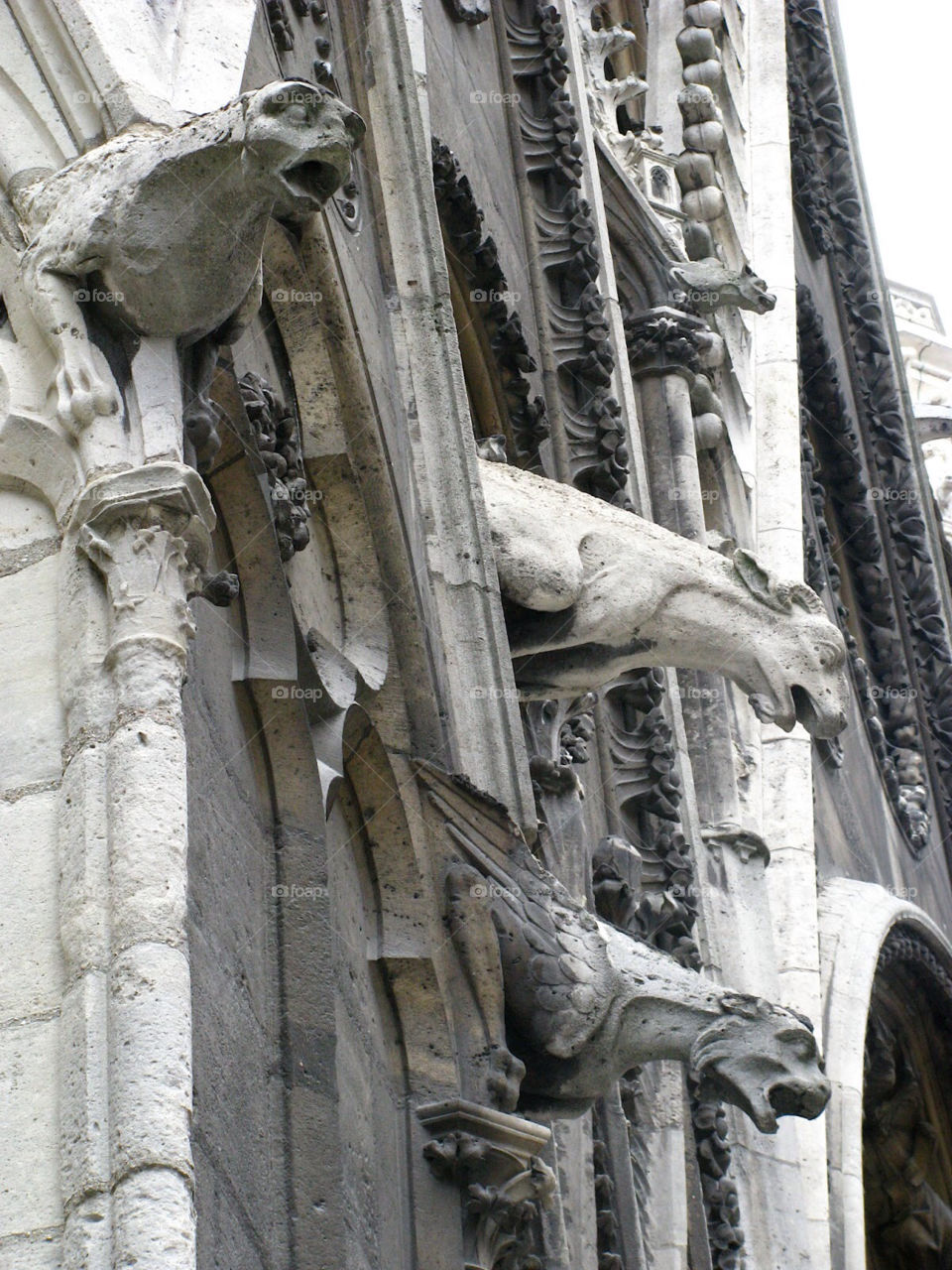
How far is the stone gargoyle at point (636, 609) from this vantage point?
5.54 m

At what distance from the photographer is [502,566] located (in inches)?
215

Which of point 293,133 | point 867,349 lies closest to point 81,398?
point 293,133

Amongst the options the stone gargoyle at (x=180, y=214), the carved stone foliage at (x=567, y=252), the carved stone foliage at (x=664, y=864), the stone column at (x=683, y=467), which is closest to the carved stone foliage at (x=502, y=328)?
the carved stone foliage at (x=567, y=252)

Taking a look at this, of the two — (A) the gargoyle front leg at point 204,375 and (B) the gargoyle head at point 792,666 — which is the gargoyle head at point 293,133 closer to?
(A) the gargoyle front leg at point 204,375

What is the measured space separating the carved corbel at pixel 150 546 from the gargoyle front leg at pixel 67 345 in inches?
5.2

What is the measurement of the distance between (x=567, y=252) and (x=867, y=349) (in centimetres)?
513

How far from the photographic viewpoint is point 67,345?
3.68m

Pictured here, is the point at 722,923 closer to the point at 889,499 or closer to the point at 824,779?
the point at 824,779

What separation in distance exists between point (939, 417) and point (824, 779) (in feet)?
18.3

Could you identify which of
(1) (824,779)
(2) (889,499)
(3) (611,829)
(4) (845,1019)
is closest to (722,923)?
(3) (611,829)

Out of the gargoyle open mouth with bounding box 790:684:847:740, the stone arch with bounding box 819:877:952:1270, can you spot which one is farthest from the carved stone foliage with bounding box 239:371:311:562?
the stone arch with bounding box 819:877:952:1270

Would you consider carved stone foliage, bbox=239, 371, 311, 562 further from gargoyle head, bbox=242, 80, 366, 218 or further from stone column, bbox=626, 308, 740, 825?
stone column, bbox=626, 308, 740, 825

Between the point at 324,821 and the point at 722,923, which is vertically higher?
the point at 722,923

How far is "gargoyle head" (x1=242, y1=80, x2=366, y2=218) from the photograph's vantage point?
3686mm
